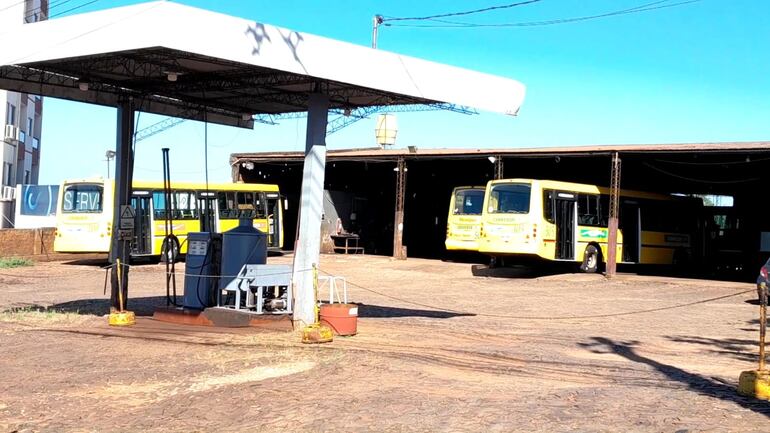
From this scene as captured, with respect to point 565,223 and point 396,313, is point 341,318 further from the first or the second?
point 565,223

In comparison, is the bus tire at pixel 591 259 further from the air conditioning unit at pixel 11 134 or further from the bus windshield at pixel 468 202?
the air conditioning unit at pixel 11 134

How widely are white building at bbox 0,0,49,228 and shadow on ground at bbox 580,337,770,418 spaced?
3440 centimetres

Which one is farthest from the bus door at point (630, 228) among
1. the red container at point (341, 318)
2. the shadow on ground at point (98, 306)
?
the red container at point (341, 318)

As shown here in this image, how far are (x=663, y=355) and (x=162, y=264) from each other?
73.7 ft

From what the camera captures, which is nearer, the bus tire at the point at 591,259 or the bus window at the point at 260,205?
the bus tire at the point at 591,259

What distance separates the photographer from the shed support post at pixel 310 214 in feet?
41.2

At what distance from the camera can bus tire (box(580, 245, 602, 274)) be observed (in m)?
27.5

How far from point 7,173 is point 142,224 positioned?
2038 centimetres

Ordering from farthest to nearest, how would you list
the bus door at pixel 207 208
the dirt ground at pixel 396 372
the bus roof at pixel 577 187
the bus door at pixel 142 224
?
1. the bus door at pixel 207 208
2. the bus door at pixel 142 224
3. the bus roof at pixel 577 187
4. the dirt ground at pixel 396 372

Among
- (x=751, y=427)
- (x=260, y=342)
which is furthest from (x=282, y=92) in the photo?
(x=751, y=427)

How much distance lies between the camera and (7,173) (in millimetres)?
45625

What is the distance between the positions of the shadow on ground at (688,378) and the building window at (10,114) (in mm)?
39514

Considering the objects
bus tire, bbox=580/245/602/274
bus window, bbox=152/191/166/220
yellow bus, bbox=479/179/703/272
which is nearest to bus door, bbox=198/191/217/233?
bus window, bbox=152/191/166/220

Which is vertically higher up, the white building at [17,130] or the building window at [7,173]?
the white building at [17,130]
